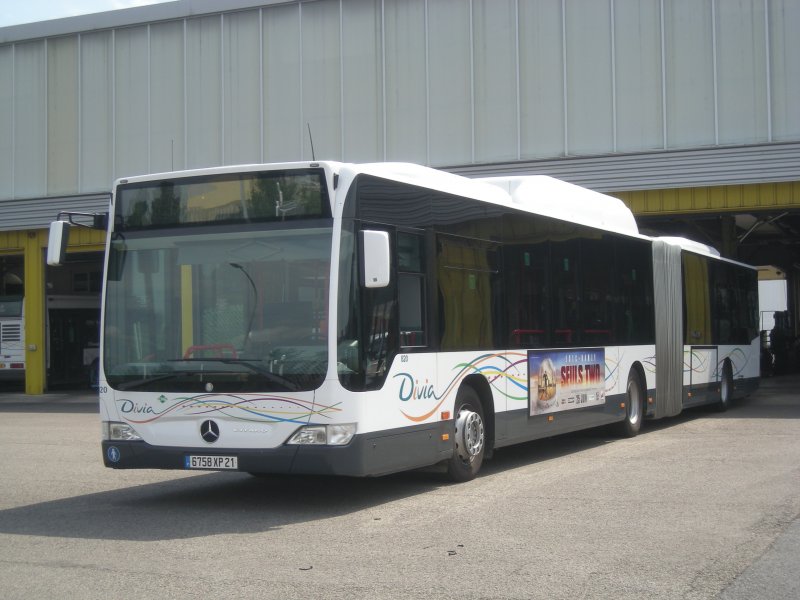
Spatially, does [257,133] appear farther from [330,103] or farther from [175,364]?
[175,364]

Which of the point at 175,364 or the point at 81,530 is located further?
the point at 175,364

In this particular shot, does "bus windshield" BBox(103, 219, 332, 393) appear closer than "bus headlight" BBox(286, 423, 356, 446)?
No

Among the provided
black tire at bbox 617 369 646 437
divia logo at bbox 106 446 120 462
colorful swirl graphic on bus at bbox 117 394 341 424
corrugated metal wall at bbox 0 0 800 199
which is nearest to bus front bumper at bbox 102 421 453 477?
divia logo at bbox 106 446 120 462

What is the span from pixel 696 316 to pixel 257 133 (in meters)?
13.2

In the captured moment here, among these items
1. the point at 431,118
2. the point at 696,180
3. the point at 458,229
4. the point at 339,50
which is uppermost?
the point at 339,50

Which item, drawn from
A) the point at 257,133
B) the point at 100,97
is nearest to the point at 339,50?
the point at 257,133

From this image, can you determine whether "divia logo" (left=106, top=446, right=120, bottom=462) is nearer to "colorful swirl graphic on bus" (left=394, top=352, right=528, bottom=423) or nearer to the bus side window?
"colorful swirl graphic on bus" (left=394, top=352, right=528, bottom=423)

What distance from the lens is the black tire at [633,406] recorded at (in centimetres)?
1611

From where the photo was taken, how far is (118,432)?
9812 millimetres

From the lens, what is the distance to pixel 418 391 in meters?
10.1

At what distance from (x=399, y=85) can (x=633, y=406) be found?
1253 centimetres

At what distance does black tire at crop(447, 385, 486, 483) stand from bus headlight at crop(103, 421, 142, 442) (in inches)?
123

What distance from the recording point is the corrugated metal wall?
23438mm

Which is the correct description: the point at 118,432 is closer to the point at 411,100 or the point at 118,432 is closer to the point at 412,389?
the point at 412,389
